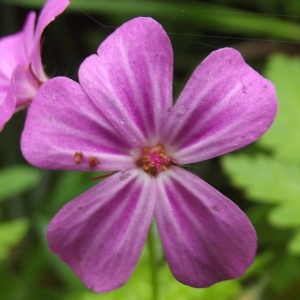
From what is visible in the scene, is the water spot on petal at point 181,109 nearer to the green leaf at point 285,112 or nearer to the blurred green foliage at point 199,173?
the blurred green foliage at point 199,173

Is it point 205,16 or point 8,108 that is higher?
point 8,108

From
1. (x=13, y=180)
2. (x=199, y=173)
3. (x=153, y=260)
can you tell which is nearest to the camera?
(x=153, y=260)

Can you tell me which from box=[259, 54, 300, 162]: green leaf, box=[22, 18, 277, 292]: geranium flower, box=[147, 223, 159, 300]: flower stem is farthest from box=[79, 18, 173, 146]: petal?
box=[259, 54, 300, 162]: green leaf

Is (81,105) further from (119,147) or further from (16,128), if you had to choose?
(16,128)

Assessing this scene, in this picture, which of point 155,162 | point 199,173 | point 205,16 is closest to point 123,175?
point 155,162

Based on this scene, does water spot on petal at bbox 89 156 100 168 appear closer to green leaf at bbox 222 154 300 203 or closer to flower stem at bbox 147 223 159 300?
flower stem at bbox 147 223 159 300

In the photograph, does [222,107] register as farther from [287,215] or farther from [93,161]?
[287,215]

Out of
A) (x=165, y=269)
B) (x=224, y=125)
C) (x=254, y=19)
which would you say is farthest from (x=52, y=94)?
(x=254, y=19)
